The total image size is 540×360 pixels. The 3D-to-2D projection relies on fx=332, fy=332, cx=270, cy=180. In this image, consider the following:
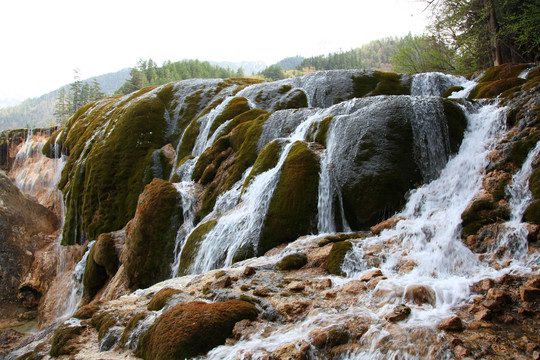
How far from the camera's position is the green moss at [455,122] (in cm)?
1203

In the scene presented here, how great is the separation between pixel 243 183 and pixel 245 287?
25.5ft

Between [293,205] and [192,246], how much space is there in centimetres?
474

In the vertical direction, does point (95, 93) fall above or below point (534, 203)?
above

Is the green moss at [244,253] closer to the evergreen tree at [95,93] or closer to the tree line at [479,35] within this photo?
the tree line at [479,35]

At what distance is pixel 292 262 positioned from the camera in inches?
353

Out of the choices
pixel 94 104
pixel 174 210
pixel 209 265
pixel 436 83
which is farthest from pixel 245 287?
pixel 94 104

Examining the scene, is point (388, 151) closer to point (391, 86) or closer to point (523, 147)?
point (523, 147)

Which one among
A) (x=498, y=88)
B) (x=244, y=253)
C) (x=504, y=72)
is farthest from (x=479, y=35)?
(x=244, y=253)

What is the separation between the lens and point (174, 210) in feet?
53.2

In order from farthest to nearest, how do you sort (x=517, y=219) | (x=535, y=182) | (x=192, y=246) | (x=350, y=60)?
1. (x=350, y=60)
2. (x=192, y=246)
3. (x=535, y=182)
4. (x=517, y=219)

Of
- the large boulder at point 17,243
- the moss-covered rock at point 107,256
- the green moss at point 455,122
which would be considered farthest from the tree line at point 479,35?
the large boulder at point 17,243

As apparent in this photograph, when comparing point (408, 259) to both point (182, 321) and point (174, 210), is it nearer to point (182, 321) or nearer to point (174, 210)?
point (182, 321)

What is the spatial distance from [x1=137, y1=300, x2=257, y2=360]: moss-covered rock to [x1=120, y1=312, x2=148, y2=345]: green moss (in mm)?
645

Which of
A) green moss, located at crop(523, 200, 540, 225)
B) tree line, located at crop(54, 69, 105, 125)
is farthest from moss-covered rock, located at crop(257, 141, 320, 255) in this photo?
tree line, located at crop(54, 69, 105, 125)
